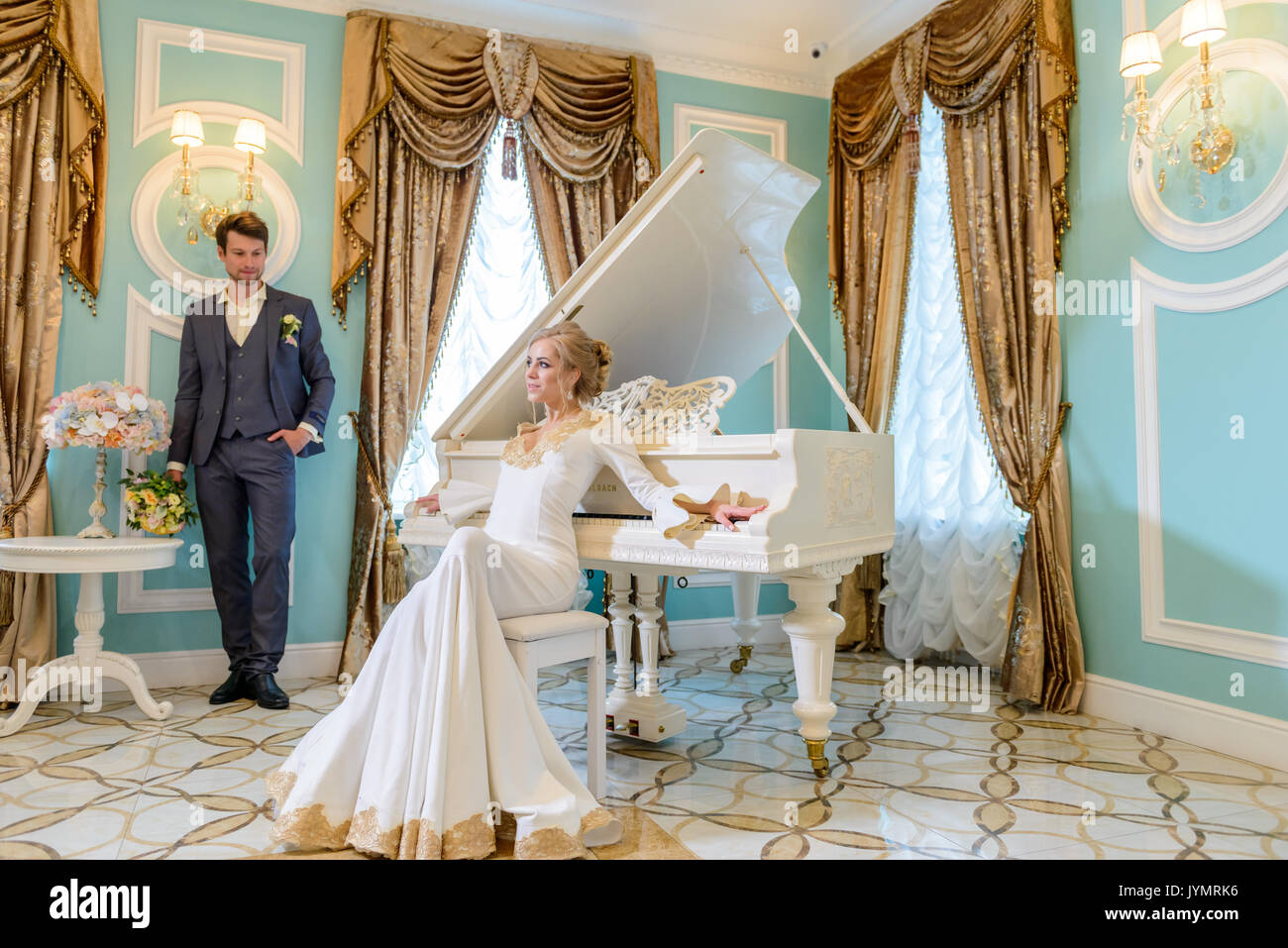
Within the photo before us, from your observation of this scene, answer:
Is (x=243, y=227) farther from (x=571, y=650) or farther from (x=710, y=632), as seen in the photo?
(x=710, y=632)

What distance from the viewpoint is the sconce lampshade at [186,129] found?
11.9 ft

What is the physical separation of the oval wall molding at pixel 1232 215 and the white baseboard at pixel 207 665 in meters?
3.81

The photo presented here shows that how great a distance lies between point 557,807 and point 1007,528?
2.56 meters

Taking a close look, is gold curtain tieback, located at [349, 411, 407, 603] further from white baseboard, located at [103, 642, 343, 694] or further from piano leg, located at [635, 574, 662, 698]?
piano leg, located at [635, 574, 662, 698]

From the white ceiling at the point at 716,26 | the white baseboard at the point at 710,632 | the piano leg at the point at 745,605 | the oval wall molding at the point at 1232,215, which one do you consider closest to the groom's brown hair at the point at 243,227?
the white ceiling at the point at 716,26

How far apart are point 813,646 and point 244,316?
275cm

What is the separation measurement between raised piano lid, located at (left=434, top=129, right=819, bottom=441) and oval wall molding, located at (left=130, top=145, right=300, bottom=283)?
4.80 ft

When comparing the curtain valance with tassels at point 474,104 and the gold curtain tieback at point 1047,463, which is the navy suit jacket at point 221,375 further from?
the gold curtain tieback at point 1047,463

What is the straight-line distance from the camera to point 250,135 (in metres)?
3.72

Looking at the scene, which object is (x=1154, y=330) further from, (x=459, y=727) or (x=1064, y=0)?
(x=459, y=727)

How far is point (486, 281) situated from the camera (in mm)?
4316

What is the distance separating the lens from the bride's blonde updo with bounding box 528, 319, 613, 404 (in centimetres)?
261

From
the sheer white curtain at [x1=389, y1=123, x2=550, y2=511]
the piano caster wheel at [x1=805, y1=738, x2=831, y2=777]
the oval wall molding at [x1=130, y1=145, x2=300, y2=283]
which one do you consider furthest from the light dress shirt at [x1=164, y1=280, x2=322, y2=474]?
the piano caster wheel at [x1=805, y1=738, x2=831, y2=777]
